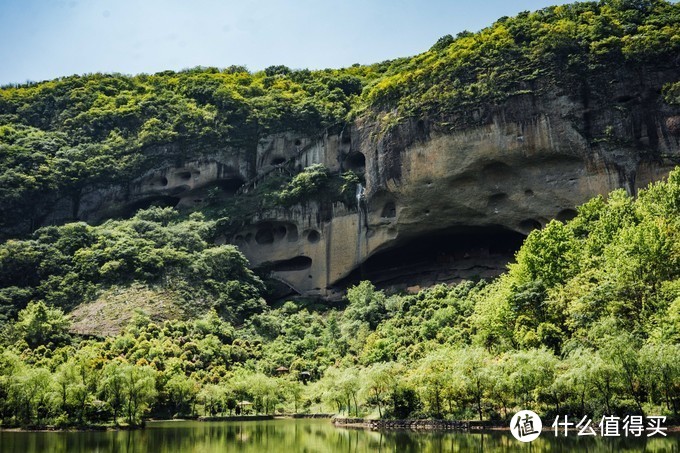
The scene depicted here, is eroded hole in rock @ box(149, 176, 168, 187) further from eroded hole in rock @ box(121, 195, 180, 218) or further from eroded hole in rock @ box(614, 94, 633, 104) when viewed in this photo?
eroded hole in rock @ box(614, 94, 633, 104)

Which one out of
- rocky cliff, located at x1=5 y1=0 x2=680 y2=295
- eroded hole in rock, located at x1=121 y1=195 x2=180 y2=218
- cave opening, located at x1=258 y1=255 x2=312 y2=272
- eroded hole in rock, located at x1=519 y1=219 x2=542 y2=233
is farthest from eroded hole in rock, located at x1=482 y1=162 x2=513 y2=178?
eroded hole in rock, located at x1=121 y1=195 x2=180 y2=218

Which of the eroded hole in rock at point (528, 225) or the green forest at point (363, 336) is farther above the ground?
the eroded hole in rock at point (528, 225)

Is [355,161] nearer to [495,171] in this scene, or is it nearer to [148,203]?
[495,171]

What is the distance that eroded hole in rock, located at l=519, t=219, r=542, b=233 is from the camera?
199 feet

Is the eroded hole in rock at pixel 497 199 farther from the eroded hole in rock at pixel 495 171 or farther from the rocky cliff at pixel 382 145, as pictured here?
the eroded hole in rock at pixel 495 171

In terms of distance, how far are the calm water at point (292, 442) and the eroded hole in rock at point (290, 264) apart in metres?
32.5

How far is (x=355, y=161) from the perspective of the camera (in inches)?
2864

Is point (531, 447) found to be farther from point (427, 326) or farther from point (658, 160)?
point (658, 160)

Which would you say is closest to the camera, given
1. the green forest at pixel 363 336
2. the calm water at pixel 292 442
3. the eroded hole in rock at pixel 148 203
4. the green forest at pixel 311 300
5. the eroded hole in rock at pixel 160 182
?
the calm water at pixel 292 442

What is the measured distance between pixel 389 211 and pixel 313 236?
8473 millimetres

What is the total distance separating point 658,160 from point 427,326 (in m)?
18.7

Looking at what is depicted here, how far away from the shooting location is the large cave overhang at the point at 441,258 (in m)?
65.1

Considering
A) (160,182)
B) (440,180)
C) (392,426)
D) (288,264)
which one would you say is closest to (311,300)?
(288,264)

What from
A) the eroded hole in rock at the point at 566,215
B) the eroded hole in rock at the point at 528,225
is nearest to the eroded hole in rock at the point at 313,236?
the eroded hole in rock at the point at 528,225
